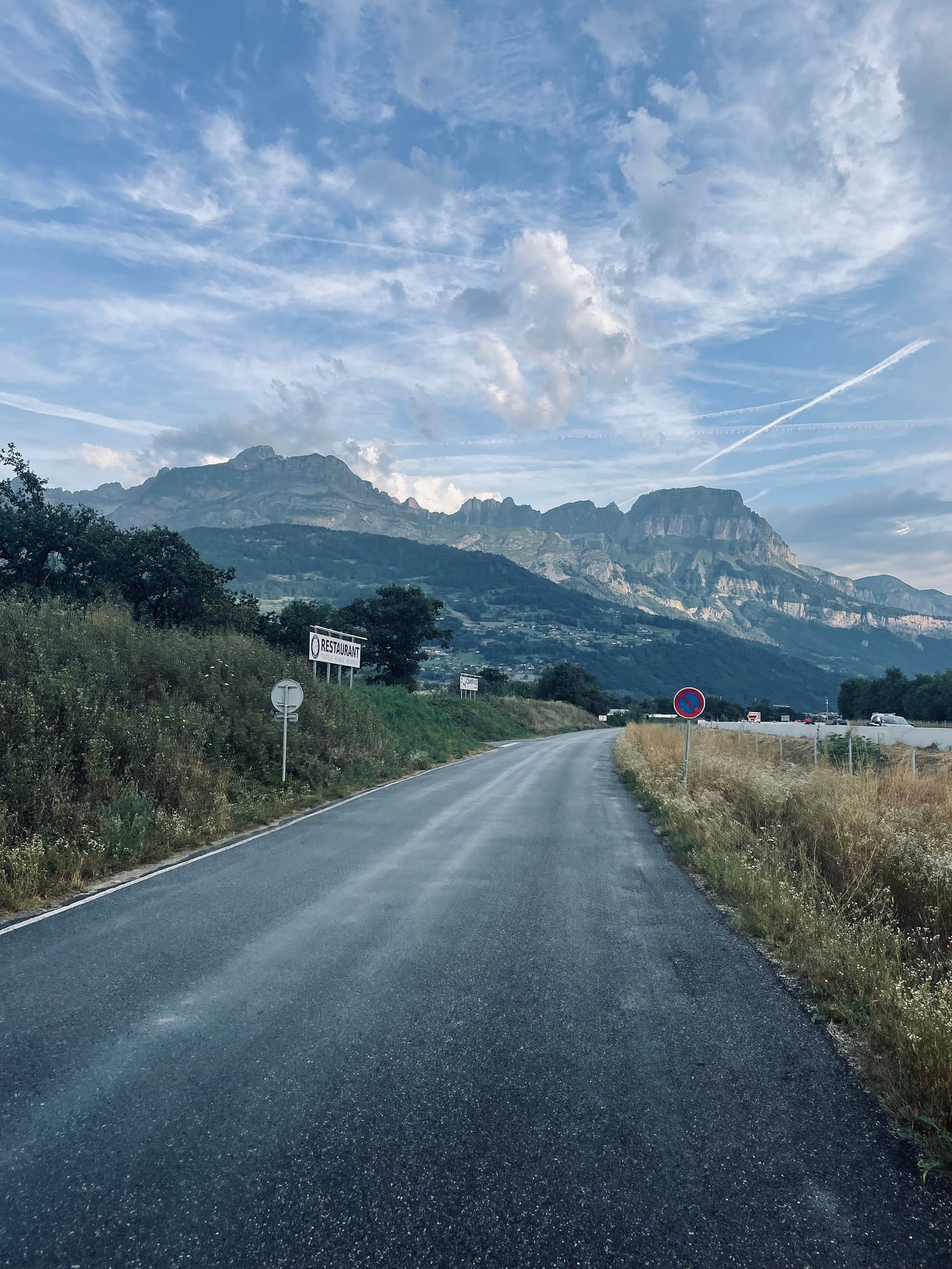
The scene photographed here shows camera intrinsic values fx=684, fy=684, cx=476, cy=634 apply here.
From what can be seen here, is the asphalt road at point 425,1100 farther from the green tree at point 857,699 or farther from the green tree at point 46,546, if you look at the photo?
the green tree at point 857,699

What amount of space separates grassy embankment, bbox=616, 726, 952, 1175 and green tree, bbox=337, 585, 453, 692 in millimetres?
39199

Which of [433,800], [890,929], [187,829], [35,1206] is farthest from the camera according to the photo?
[433,800]

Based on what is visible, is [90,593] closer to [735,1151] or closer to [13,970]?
[13,970]

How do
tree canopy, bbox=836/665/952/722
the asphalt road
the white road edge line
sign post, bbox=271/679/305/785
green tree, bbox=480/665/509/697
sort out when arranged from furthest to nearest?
1. green tree, bbox=480/665/509/697
2. tree canopy, bbox=836/665/952/722
3. sign post, bbox=271/679/305/785
4. the white road edge line
5. the asphalt road

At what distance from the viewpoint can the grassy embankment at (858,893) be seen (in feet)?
13.1

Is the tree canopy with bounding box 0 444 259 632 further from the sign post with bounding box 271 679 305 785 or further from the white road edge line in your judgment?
the white road edge line

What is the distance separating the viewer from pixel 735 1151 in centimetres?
332

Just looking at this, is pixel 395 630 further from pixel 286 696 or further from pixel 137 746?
pixel 137 746

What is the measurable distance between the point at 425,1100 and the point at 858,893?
5812 millimetres

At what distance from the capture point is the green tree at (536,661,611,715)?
106m

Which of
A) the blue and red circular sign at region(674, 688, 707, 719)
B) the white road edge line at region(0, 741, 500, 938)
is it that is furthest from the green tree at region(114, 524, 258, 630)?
the blue and red circular sign at region(674, 688, 707, 719)

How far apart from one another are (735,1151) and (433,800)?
44.3 ft

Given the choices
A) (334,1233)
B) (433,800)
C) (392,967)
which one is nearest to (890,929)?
(392,967)

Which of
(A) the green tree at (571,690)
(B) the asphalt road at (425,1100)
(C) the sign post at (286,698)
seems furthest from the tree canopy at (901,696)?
(B) the asphalt road at (425,1100)
